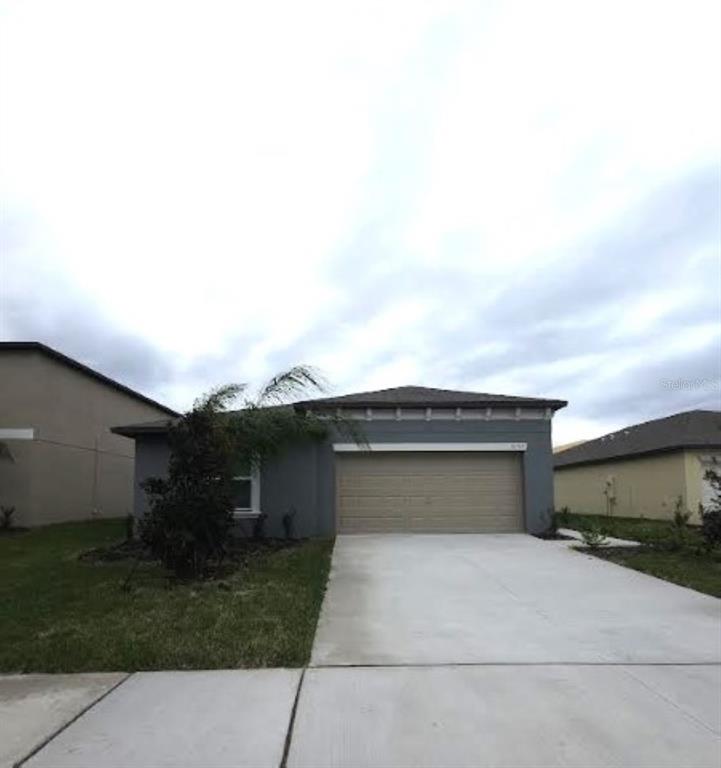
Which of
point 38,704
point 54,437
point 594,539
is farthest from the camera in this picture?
point 54,437

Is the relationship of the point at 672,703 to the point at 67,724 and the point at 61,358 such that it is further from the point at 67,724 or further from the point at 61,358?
the point at 61,358

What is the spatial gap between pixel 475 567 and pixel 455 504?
23.4ft

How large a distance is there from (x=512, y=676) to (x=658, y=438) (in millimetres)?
26046

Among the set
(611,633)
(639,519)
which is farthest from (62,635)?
(639,519)

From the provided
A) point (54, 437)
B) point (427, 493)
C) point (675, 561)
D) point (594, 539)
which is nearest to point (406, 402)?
point (427, 493)

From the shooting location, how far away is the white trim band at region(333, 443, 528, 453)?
20.7 meters

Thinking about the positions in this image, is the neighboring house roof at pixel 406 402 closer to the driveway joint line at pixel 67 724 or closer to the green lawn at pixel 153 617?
the green lawn at pixel 153 617

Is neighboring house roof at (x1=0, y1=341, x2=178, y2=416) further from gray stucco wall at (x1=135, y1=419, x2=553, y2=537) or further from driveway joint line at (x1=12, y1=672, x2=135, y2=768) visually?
driveway joint line at (x1=12, y1=672, x2=135, y2=768)

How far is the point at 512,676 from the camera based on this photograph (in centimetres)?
663

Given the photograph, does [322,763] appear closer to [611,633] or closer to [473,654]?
[473,654]

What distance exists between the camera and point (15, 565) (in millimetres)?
14562

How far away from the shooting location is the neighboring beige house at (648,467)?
27094 mm

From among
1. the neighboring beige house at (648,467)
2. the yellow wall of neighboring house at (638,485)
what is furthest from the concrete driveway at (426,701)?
the yellow wall of neighboring house at (638,485)

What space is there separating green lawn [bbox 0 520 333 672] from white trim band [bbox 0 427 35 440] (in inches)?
359
